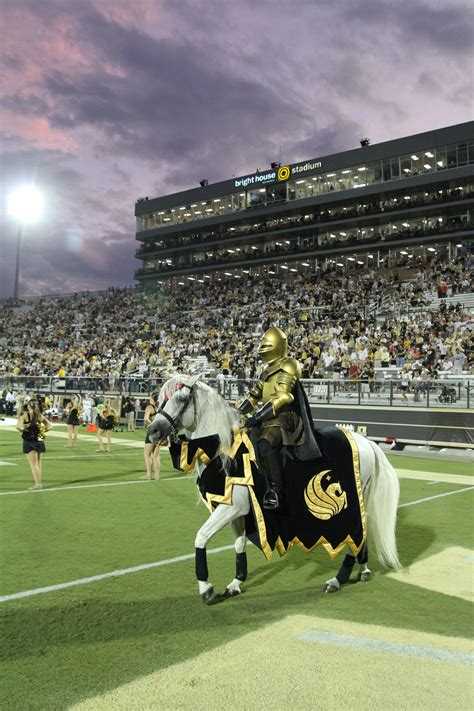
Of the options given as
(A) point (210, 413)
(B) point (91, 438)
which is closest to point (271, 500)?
(A) point (210, 413)

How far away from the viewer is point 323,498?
5.78 metres

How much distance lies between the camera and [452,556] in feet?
23.0

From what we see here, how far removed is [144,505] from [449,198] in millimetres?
43346

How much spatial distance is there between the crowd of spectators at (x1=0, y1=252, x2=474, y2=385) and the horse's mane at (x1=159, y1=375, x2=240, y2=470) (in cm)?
1596

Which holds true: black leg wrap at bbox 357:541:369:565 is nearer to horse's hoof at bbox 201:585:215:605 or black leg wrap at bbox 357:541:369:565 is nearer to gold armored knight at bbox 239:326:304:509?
gold armored knight at bbox 239:326:304:509

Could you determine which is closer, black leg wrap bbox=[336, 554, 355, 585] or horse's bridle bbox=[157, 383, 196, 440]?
horse's bridle bbox=[157, 383, 196, 440]

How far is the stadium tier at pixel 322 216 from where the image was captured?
46781mm

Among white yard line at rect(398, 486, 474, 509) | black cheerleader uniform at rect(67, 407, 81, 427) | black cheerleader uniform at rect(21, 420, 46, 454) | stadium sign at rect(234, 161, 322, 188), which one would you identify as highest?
stadium sign at rect(234, 161, 322, 188)

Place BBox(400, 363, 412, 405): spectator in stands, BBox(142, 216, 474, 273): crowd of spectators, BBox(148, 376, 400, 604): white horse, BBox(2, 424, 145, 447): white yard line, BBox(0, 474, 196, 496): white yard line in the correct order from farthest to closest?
BBox(142, 216, 474, 273): crowd of spectators
BBox(2, 424, 145, 447): white yard line
BBox(400, 363, 412, 405): spectator in stands
BBox(0, 474, 196, 496): white yard line
BBox(148, 376, 400, 604): white horse

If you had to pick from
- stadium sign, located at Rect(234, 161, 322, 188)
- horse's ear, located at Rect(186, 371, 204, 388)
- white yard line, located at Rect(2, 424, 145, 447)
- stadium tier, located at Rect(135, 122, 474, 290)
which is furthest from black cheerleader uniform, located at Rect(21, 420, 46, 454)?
stadium sign, located at Rect(234, 161, 322, 188)

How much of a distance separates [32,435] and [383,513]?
7132 mm

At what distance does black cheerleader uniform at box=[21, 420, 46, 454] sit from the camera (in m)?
10.9

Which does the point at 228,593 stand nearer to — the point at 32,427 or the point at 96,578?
the point at 96,578

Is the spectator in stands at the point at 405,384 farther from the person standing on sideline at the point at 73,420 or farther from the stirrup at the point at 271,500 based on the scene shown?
the stirrup at the point at 271,500
